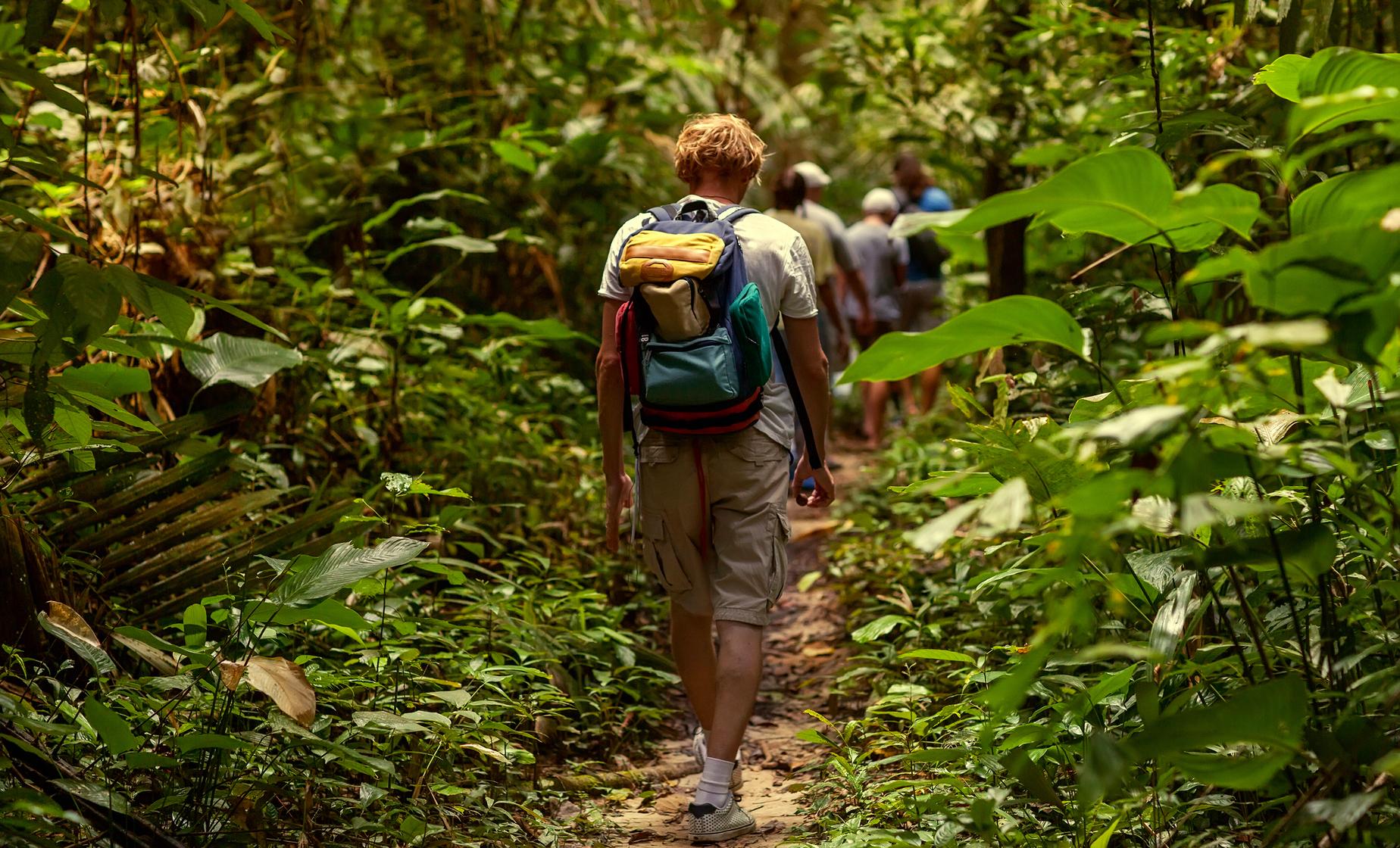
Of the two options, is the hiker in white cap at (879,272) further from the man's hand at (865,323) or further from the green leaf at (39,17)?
the green leaf at (39,17)

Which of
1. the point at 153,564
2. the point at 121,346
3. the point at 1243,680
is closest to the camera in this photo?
the point at 1243,680

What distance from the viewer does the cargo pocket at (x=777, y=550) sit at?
3.33 m

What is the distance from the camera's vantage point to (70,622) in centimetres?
267

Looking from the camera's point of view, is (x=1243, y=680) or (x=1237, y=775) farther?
(x=1243, y=680)

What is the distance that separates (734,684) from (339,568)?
46.1 inches

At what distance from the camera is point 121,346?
2.83 metres

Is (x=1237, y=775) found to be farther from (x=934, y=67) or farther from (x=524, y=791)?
(x=934, y=67)

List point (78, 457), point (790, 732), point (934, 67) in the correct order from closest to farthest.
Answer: point (78, 457) < point (790, 732) < point (934, 67)

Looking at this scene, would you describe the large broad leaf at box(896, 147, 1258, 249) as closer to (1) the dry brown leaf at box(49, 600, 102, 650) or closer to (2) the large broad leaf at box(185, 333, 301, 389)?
(1) the dry brown leaf at box(49, 600, 102, 650)

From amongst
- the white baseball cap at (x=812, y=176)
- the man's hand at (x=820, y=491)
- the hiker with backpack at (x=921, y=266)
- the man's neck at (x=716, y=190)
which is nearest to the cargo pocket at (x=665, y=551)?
the man's hand at (x=820, y=491)

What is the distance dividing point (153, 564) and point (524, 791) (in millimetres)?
1337

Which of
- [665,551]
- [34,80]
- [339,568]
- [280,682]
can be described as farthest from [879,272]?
[34,80]

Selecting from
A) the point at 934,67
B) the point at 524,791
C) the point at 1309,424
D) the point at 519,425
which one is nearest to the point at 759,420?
the point at 524,791

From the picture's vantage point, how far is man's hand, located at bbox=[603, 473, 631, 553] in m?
3.49
